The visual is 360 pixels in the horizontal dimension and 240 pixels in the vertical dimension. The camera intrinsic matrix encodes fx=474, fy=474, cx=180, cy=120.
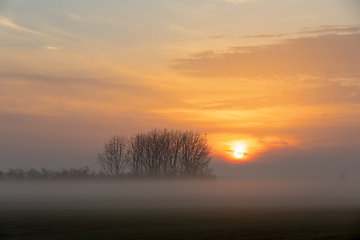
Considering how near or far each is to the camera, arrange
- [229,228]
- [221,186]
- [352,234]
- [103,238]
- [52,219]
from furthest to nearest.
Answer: [221,186] < [52,219] < [229,228] < [352,234] < [103,238]

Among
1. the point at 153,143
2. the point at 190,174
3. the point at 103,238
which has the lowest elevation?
the point at 103,238

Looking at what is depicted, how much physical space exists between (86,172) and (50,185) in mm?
11627

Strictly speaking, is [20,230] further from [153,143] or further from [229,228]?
[153,143]

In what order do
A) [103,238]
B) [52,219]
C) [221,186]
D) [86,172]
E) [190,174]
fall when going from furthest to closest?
[86,172], [221,186], [190,174], [52,219], [103,238]

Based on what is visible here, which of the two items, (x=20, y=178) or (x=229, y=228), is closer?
(x=229, y=228)

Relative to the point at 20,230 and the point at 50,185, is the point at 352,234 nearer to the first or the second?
the point at 20,230

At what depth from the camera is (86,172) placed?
490ft

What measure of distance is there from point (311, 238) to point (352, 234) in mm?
4927

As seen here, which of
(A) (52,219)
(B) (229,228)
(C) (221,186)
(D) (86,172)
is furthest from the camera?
(D) (86,172)

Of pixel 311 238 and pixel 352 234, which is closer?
pixel 311 238

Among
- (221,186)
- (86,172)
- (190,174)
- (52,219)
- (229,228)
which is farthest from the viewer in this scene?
(86,172)

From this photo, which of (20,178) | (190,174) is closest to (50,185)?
(20,178)

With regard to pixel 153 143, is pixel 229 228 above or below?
below

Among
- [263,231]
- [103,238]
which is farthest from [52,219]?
[263,231]
